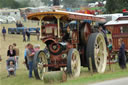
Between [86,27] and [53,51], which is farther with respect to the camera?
[86,27]

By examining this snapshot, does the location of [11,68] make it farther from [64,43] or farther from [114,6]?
[114,6]

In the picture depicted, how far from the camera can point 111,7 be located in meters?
60.1

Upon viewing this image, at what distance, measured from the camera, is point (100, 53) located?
17.6m

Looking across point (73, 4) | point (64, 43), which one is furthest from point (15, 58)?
point (73, 4)

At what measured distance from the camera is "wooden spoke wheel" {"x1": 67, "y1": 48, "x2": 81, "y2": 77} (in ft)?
48.7

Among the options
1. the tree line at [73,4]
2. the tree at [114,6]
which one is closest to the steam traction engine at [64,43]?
the tree line at [73,4]

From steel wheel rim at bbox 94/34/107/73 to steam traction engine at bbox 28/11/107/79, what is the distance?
0.33 ft

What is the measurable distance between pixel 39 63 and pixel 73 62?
4.56 feet

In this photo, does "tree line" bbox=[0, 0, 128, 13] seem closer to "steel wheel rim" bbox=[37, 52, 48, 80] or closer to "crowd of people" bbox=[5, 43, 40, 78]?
"crowd of people" bbox=[5, 43, 40, 78]

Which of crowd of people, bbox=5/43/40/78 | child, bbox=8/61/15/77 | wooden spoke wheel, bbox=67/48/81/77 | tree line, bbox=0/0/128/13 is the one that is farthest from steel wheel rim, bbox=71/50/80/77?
tree line, bbox=0/0/128/13

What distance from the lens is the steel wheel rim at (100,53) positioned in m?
17.0

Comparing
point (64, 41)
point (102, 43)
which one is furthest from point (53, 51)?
point (102, 43)

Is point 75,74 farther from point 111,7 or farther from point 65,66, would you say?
point 111,7

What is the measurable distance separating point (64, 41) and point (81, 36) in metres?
1.11
